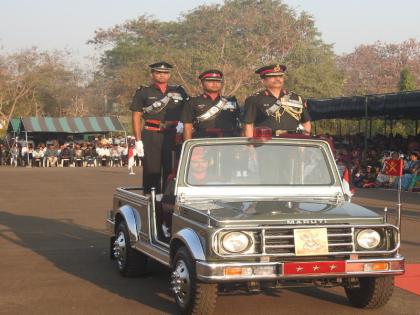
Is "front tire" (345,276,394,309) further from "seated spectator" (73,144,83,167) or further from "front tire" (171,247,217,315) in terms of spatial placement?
"seated spectator" (73,144,83,167)

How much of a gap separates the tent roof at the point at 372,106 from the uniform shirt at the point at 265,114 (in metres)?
14.6

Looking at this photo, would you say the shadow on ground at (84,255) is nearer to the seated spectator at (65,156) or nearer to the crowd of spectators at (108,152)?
the crowd of spectators at (108,152)

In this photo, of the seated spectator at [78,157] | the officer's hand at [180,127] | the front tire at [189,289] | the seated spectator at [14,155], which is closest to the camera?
the front tire at [189,289]

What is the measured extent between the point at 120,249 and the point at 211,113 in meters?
1.86

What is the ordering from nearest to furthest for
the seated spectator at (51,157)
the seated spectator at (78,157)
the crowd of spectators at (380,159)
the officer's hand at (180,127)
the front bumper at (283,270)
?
the front bumper at (283,270), the officer's hand at (180,127), the crowd of spectators at (380,159), the seated spectator at (51,157), the seated spectator at (78,157)

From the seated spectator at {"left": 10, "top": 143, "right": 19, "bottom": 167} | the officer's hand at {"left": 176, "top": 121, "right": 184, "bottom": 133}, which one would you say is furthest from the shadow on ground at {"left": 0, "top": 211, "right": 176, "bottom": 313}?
the seated spectator at {"left": 10, "top": 143, "right": 19, "bottom": 167}

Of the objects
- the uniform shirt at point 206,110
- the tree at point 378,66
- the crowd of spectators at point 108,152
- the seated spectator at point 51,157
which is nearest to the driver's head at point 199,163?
the uniform shirt at point 206,110

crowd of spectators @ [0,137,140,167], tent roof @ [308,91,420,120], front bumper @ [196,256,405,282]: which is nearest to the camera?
front bumper @ [196,256,405,282]

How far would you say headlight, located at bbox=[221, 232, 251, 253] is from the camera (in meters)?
6.00

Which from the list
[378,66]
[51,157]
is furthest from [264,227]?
[378,66]

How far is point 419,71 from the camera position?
8106 cm

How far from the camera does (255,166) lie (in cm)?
729

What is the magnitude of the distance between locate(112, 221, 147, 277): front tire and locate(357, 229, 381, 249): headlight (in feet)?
9.52

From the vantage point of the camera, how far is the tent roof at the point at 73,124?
44.8 metres
